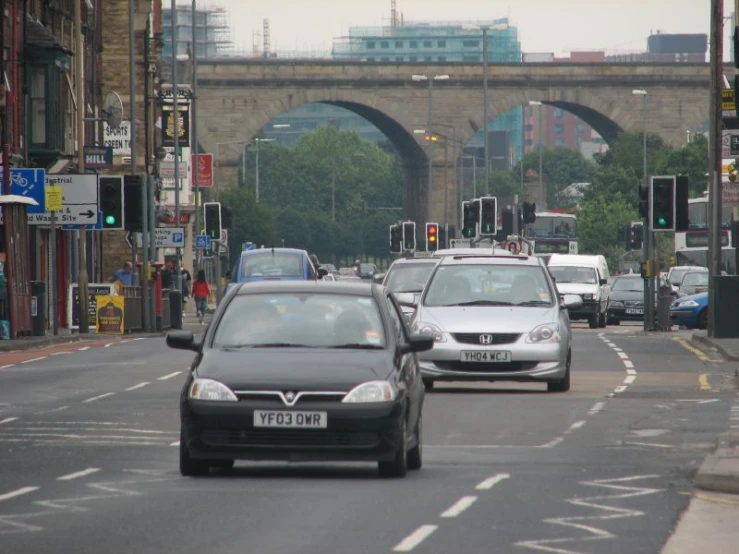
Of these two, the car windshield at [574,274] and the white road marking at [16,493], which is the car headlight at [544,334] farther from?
the car windshield at [574,274]

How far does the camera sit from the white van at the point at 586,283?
2009 inches

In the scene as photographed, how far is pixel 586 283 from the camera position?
52.3 m

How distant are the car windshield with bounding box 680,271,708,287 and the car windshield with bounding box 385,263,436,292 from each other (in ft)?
78.0

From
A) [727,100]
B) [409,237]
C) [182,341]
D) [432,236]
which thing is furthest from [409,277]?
[409,237]

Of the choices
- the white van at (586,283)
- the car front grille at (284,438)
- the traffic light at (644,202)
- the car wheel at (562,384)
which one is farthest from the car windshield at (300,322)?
the white van at (586,283)

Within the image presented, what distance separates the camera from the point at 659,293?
1839 inches

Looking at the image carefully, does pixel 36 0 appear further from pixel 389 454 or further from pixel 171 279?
pixel 389 454

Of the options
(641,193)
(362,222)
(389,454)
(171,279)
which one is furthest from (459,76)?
(389,454)

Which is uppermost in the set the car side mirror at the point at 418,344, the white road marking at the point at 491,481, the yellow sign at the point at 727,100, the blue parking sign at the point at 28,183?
the yellow sign at the point at 727,100

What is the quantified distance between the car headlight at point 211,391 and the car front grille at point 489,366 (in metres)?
9.24

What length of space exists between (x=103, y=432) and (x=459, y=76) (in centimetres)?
9395

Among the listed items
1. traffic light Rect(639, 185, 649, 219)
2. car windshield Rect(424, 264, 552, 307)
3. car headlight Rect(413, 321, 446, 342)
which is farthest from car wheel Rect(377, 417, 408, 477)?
traffic light Rect(639, 185, 649, 219)

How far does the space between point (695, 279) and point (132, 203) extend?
1866 cm

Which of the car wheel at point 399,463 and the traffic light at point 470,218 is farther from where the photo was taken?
the traffic light at point 470,218
